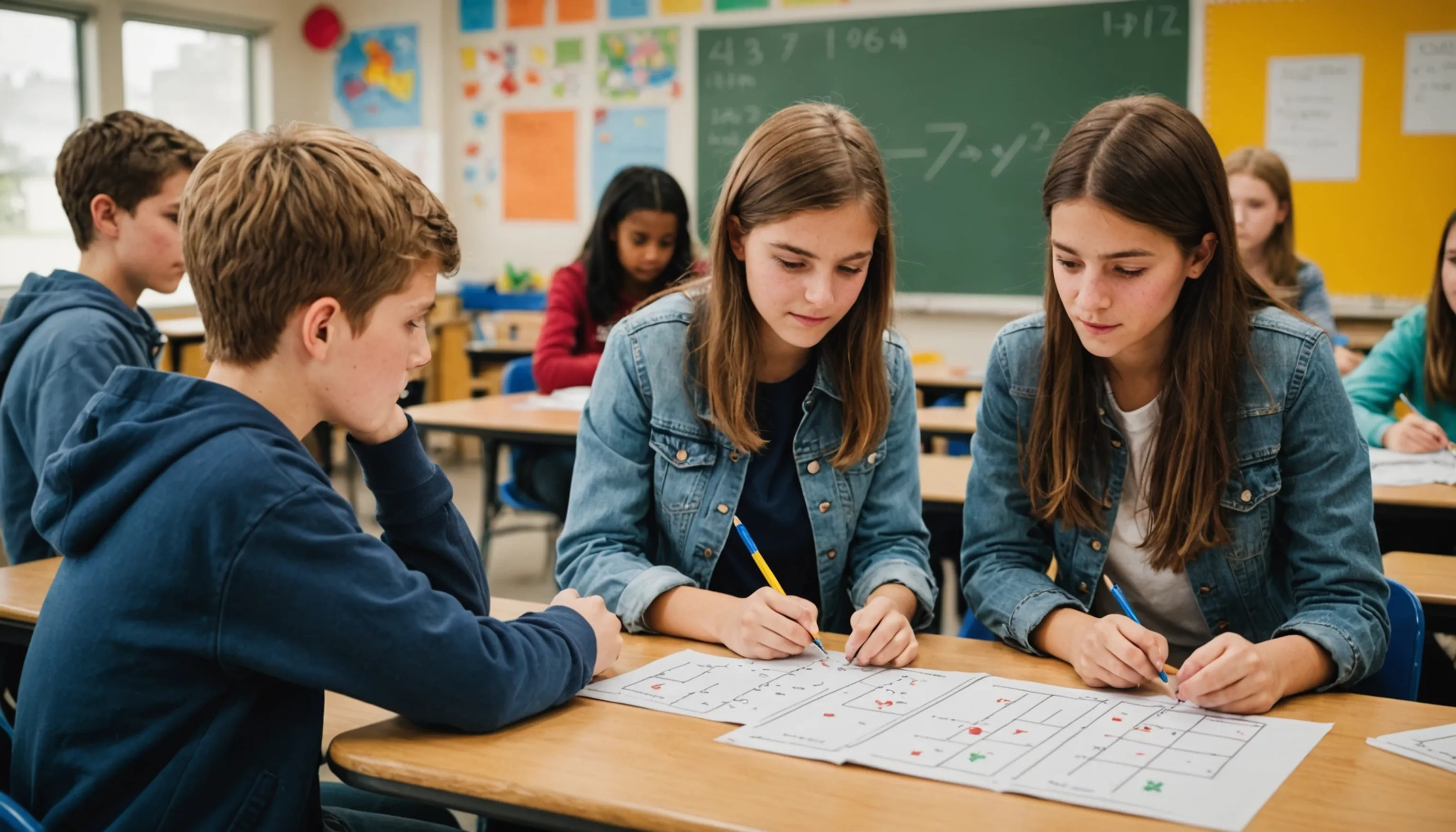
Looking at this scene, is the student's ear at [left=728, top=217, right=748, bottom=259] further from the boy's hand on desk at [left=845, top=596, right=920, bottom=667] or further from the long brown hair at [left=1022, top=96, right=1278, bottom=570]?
the boy's hand on desk at [left=845, top=596, right=920, bottom=667]

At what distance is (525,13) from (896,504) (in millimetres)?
5505

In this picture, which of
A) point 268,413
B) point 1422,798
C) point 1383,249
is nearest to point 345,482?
point 1383,249

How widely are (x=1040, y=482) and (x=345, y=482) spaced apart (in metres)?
4.90

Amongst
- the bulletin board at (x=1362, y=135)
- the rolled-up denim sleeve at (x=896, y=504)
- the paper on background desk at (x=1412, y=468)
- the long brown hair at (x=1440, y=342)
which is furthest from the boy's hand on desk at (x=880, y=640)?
the bulletin board at (x=1362, y=135)

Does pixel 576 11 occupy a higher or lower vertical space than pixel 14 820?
higher

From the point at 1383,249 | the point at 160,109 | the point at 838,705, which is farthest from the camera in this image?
the point at 160,109

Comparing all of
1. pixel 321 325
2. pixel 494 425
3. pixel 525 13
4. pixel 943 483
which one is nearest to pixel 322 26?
pixel 525 13

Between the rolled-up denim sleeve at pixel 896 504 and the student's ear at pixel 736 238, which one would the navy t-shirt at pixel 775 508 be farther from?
the student's ear at pixel 736 238

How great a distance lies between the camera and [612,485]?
1540 mm

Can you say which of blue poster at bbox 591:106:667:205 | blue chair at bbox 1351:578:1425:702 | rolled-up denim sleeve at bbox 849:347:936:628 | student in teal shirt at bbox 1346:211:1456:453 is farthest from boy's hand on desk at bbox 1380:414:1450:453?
blue poster at bbox 591:106:667:205

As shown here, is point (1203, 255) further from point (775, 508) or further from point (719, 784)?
point (719, 784)

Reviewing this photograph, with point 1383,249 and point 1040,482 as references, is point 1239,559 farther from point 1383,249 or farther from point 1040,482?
point 1383,249

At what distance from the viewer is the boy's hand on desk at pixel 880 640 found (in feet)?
4.13

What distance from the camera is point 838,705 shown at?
113cm
